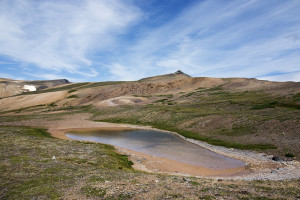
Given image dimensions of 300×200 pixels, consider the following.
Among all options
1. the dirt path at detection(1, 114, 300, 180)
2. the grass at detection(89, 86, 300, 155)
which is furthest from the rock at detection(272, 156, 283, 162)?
the grass at detection(89, 86, 300, 155)

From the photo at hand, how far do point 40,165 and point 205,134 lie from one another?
107 feet

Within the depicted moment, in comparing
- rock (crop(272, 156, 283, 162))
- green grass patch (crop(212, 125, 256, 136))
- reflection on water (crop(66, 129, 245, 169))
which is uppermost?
green grass patch (crop(212, 125, 256, 136))

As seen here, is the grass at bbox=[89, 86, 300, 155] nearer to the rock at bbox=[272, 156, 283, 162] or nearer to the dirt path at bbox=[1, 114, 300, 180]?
the rock at bbox=[272, 156, 283, 162]

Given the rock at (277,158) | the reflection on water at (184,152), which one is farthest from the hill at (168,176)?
the reflection on water at (184,152)

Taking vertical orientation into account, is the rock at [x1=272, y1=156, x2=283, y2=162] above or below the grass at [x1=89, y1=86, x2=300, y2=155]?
below

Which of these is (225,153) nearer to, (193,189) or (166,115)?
(193,189)

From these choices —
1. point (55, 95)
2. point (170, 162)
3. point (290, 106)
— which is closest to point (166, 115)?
point (290, 106)

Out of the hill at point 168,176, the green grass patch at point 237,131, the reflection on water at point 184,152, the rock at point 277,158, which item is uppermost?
the green grass patch at point 237,131

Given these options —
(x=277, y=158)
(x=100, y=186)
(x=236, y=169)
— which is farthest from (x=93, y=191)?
(x=277, y=158)

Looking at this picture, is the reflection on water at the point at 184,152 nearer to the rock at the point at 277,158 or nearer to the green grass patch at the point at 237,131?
the rock at the point at 277,158

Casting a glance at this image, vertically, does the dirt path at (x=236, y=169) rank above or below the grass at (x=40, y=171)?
below

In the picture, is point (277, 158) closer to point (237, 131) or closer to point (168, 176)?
point (237, 131)

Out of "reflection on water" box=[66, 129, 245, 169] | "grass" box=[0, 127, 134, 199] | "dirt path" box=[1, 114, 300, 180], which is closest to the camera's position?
"grass" box=[0, 127, 134, 199]

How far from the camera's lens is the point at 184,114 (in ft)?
206
